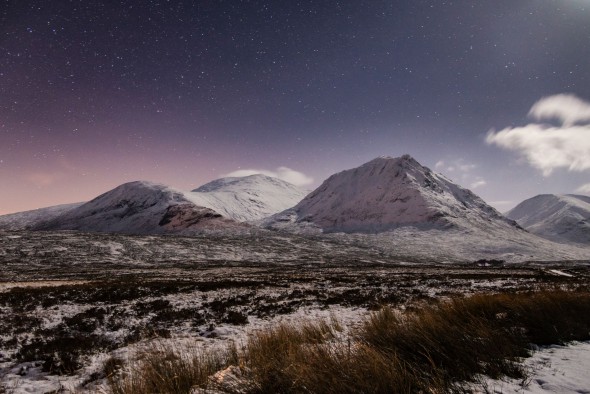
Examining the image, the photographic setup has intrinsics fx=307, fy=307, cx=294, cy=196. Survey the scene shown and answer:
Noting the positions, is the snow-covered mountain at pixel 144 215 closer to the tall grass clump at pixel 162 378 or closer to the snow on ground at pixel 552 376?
the tall grass clump at pixel 162 378

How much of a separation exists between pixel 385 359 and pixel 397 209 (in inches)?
6949

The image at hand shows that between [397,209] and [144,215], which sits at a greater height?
[397,209]

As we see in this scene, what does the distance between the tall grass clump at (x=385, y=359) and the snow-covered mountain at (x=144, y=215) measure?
13731cm

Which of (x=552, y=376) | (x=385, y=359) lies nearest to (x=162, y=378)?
(x=385, y=359)

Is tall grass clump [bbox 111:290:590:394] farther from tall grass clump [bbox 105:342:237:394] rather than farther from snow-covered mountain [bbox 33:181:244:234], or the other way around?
snow-covered mountain [bbox 33:181:244:234]

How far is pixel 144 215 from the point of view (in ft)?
543

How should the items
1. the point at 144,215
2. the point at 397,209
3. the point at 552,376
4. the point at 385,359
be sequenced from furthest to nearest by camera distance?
the point at 397,209 → the point at 144,215 → the point at 552,376 → the point at 385,359

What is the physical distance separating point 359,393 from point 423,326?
236 centimetres

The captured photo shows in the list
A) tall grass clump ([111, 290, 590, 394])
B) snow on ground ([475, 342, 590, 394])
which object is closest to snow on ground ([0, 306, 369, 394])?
tall grass clump ([111, 290, 590, 394])

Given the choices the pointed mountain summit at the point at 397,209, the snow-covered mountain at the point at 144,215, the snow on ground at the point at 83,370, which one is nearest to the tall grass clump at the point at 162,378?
the snow on ground at the point at 83,370

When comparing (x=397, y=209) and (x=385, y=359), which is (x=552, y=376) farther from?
(x=397, y=209)

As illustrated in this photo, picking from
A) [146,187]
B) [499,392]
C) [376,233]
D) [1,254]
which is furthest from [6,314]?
[146,187]

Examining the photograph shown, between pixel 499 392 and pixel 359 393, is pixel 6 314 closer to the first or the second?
pixel 359 393

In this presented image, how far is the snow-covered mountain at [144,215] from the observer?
147 m
